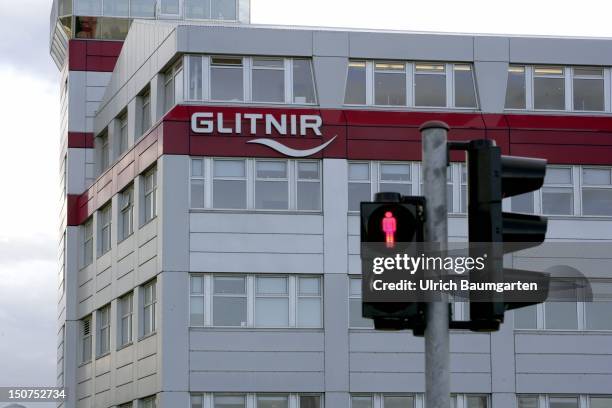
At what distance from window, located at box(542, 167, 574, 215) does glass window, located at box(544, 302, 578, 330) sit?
3.00 m

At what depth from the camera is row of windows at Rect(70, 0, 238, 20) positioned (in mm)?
57188

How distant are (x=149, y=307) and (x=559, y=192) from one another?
1365 cm

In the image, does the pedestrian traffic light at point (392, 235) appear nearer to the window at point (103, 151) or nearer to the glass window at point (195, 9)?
the window at point (103, 151)

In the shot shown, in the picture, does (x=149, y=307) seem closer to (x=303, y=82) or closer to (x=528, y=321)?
(x=303, y=82)

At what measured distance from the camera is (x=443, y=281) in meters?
8.30

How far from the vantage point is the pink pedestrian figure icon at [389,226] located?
26.1 feet

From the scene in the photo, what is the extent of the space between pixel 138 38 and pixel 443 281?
137ft

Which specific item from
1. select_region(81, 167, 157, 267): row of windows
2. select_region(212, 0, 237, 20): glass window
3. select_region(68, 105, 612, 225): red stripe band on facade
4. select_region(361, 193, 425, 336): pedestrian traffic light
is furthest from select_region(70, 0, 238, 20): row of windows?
select_region(361, 193, 425, 336): pedestrian traffic light

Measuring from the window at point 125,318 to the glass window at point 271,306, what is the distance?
6.14 metres

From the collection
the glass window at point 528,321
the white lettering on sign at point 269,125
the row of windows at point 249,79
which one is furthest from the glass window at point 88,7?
the glass window at point 528,321

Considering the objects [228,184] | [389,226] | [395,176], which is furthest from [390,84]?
[389,226]

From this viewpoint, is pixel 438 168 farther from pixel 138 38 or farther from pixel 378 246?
pixel 138 38

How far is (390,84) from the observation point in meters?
44.3

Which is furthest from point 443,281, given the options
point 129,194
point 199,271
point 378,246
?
point 129,194
